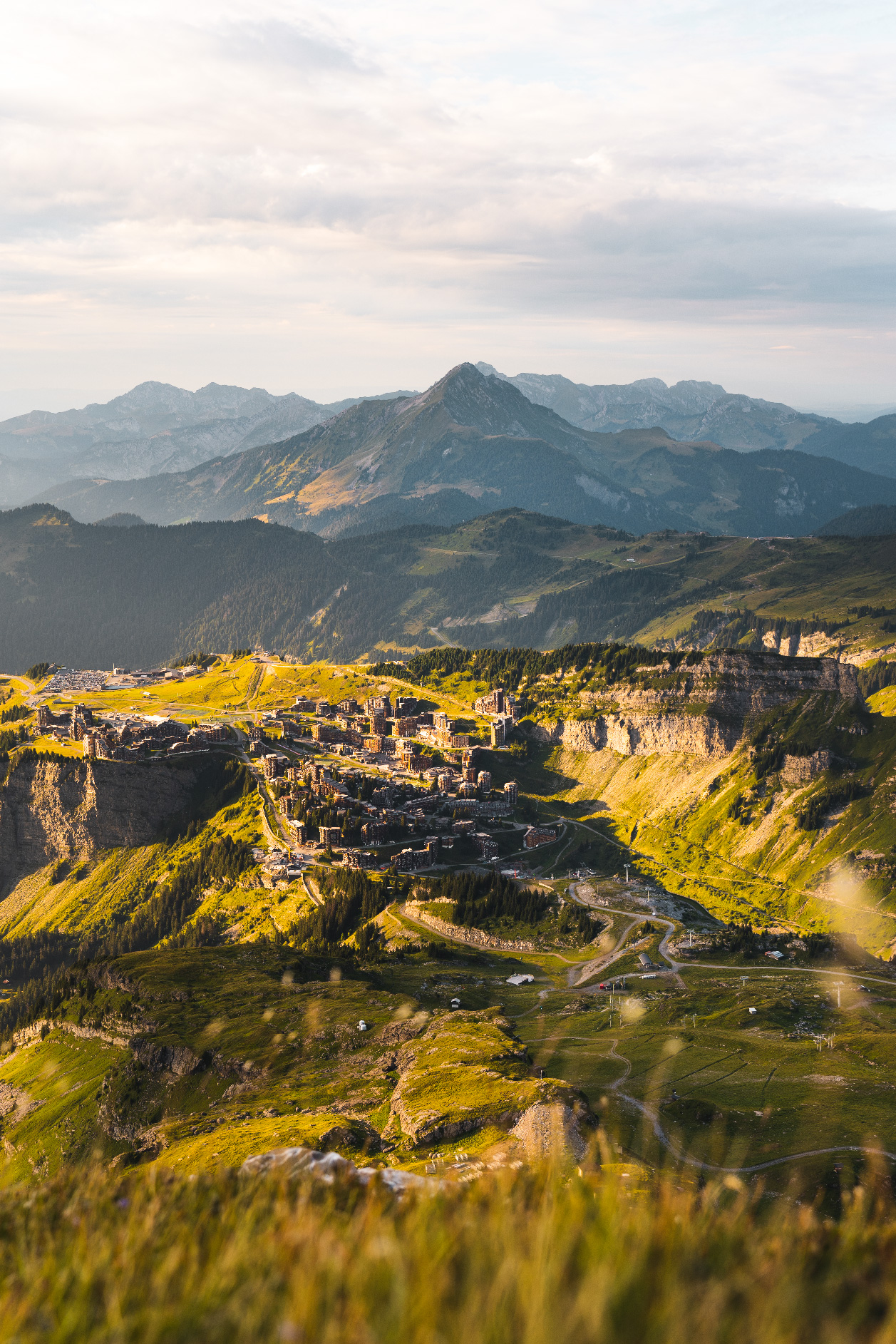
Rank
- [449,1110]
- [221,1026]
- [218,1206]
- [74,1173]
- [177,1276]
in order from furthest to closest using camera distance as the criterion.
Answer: [221,1026]
[449,1110]
[74,1173]
[218,1206]
[177,1276]

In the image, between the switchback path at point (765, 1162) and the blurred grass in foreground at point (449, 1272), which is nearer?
the blurred grass in foreground at point (449, 1272)

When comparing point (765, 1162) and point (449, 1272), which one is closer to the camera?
point (449, 1272)

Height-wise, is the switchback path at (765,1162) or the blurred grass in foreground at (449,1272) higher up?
the blurred grass in foreground at (449,1272)

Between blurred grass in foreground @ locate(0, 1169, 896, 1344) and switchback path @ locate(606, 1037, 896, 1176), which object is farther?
switchback path @ locate(606, 1037, 896, 1176)

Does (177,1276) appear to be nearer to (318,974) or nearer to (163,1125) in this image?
(163,1125)

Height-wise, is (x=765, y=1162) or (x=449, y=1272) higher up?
(x=449, y=1272)

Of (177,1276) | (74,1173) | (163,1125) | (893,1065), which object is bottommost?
(163,1125)

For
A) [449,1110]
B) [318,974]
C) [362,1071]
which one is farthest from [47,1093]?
[449,1110]

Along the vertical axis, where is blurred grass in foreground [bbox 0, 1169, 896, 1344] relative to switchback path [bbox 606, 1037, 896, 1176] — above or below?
above
